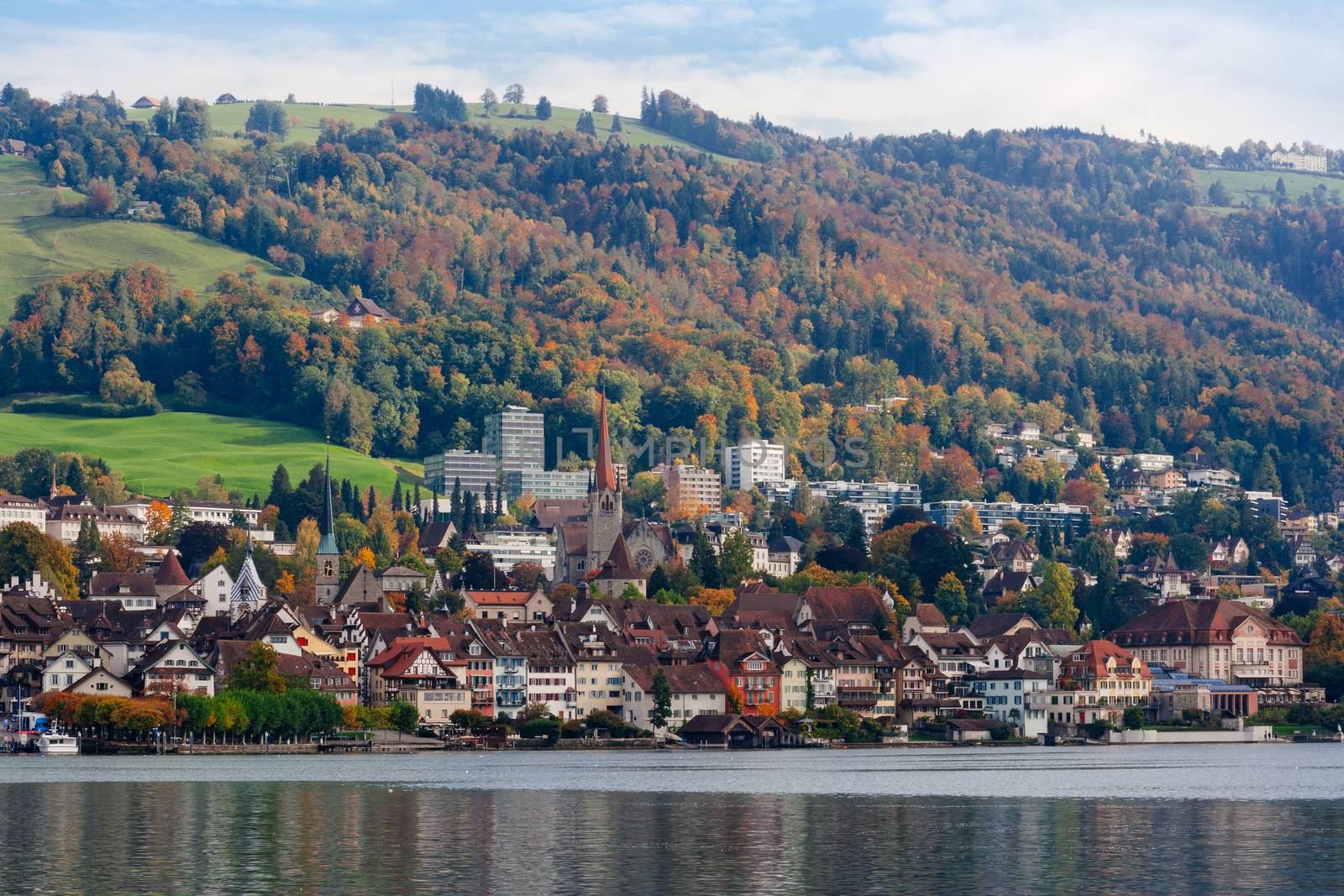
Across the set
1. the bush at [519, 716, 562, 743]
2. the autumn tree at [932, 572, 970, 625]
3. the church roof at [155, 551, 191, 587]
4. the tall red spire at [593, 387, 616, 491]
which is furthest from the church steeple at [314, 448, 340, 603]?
the autumn tree at [932, 572, 970, 625]

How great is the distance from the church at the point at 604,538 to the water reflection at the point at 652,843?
10131cm

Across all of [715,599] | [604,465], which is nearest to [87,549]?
[604,465]

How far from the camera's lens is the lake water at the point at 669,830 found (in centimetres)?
4656

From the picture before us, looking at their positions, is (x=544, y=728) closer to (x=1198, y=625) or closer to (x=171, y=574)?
(x=1198, y=625)

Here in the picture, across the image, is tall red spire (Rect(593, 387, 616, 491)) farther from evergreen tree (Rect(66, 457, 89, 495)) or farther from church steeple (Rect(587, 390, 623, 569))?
evergreen tree (Rect(66, 457, 89, 495))

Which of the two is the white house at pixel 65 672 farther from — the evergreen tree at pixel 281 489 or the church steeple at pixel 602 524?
the evergreen tree at pixel 281 489

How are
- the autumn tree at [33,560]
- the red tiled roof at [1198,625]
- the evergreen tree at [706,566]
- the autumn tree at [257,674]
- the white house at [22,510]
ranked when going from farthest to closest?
the white house at [22,510] < the evergreen tree at [706,566] < the autumn tree at [33,560] < the red tiled roof at [1198,625] < the autumn tree at [257,674]

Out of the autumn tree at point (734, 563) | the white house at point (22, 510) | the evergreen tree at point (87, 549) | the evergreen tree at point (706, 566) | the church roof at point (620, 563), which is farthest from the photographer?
the white house at point (22, 510)

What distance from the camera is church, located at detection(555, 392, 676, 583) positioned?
17212 cm

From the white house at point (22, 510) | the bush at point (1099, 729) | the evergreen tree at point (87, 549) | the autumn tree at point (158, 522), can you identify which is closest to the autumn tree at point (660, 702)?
the bush at point (1099, 729)

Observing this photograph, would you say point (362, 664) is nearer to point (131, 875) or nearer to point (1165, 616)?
point (1165, 616)

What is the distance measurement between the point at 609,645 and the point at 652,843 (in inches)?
2776

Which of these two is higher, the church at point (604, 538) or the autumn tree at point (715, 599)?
the church at point (604, 538)

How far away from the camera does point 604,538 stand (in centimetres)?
17375
